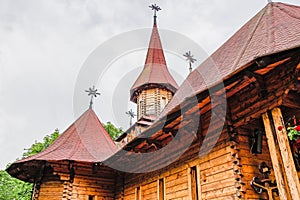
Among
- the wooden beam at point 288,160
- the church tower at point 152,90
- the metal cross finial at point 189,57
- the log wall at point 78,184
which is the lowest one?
the wooden beam at point 288,160

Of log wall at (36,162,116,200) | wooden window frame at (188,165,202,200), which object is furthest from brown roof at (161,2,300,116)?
log wall at (36,162,116,200)

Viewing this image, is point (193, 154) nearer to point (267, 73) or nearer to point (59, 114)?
point (267, 73)

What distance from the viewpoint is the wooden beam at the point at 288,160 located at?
15.5ft

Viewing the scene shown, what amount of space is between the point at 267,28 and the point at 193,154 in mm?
3518

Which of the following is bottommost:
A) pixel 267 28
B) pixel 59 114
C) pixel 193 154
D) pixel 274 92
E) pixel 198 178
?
pixel 198 178

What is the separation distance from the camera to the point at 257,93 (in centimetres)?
596

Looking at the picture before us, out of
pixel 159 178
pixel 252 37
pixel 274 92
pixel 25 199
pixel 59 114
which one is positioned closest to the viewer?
pixel 274 92

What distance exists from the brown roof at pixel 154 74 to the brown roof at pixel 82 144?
6254 mm

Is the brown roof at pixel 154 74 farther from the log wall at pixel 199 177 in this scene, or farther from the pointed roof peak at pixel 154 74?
the log wall at pixel 199 177

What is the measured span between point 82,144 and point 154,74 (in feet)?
34.9

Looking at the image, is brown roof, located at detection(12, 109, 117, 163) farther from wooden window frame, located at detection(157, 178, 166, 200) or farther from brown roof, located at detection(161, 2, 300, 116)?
brown roof, located at detection(161, 2, 300, 116)

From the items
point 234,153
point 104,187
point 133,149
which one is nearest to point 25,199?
point 104,187

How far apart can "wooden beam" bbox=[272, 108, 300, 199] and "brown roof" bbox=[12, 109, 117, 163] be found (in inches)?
294

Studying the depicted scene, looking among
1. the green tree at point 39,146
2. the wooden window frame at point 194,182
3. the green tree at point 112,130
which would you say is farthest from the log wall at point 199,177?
the green tree at point 112,130
